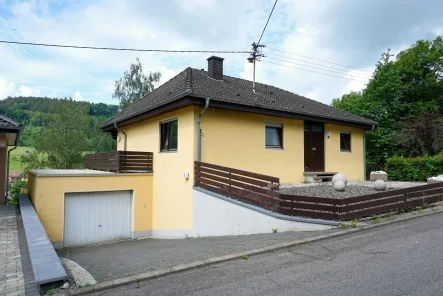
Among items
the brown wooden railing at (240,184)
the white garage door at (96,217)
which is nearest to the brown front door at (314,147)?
the brown wooden railing at (240,184)

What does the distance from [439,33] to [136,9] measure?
1137 inches

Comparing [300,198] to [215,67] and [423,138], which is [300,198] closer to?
[215,67]

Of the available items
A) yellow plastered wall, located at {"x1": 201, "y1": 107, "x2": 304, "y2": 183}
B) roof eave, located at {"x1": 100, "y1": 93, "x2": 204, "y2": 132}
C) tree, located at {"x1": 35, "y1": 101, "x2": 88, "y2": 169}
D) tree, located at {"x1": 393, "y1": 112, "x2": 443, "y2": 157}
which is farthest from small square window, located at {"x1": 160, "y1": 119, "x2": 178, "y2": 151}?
tree, located at {"x1": 35, "y1": 101, "x2": 88, "y2": 169}

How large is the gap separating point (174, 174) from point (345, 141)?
895 cm

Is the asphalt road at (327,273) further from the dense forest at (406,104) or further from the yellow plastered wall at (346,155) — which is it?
the dense forest at (406,104)

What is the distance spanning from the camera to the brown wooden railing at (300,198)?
21.5 feet

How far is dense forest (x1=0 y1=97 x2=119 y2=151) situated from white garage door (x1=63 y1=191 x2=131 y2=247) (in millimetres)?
16503

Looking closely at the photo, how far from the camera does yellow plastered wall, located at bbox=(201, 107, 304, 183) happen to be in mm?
9523

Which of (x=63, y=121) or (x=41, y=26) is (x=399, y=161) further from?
(x=63, y=121)

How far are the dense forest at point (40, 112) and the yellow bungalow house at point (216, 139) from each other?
1757 cm

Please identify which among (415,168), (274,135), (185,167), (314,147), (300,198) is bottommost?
(300,198)

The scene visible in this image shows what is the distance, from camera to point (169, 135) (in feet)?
35.1

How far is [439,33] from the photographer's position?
86.2 feet

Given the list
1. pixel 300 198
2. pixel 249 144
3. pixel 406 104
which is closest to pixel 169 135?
pixel 249 144
